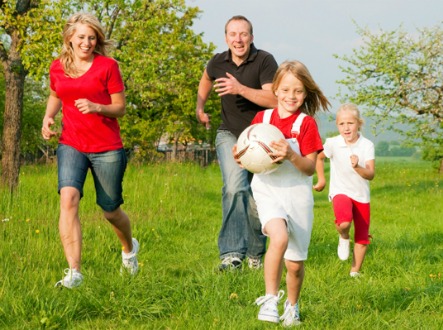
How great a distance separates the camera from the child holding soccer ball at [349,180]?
6.45m

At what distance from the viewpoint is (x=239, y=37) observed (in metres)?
6.07

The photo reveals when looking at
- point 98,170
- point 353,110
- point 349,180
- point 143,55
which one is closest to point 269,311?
point 98,170

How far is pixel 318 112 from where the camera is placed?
4.71 m

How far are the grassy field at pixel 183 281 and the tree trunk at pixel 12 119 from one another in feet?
14.9

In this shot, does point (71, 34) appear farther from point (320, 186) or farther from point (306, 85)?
point (320, 186)

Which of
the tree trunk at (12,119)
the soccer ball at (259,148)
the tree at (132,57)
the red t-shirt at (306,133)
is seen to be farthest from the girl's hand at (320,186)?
the tree trunk at (12,119)

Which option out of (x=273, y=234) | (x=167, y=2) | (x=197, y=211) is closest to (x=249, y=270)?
(x=273, y=234)

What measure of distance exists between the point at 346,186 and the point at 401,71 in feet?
46.7

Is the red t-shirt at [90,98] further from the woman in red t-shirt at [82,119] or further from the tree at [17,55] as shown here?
the tree at [17,55]

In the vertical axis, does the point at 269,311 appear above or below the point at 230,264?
above

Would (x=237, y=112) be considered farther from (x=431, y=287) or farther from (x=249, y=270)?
(x=431, y=287)

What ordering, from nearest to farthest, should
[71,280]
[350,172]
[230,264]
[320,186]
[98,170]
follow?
1. [71,280]
2. [98,170]
3. [320,186]
4. [230,264]
5. [350,172]

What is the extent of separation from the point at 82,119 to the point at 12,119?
32.1 feet

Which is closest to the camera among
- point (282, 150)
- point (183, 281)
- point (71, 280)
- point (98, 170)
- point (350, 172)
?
point (282, 150)
